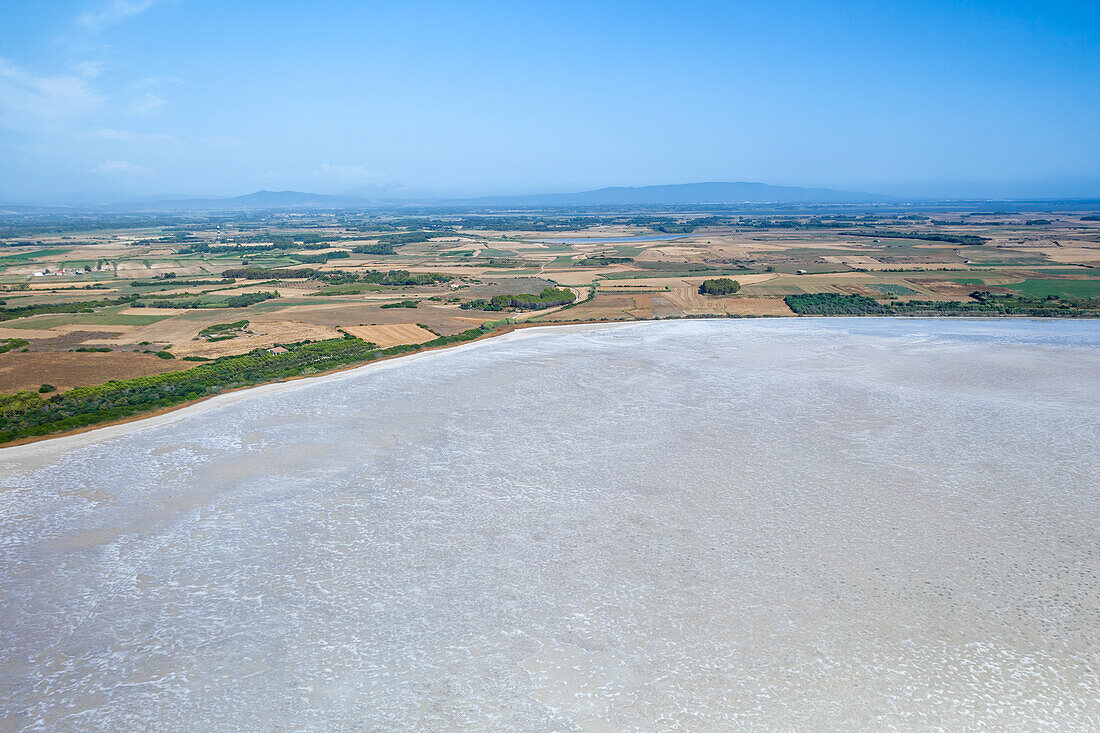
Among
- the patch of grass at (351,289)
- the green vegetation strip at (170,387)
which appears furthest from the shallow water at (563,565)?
the patch of grass at (351,289)

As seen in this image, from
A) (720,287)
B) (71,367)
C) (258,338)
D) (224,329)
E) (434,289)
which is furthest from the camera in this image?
(434,289)

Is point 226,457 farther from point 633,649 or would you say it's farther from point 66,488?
point 633,649

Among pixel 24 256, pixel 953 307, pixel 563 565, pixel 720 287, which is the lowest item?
pixel 563 565

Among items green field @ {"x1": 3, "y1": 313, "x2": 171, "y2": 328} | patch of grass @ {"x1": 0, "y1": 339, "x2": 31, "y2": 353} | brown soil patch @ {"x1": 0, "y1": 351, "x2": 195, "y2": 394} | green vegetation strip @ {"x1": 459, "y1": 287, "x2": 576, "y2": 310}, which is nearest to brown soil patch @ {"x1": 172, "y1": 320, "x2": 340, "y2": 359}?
brown soil patch @ {"x1": 0, "y1": 351, "x2": 195, "y2": 394}

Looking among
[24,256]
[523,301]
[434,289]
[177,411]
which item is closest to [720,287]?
[523,301]

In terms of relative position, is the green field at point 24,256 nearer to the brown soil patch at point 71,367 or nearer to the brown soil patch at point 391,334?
the brown soil patch at point 71,367

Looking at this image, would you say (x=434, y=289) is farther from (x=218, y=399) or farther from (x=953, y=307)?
(x=953, y=307)
